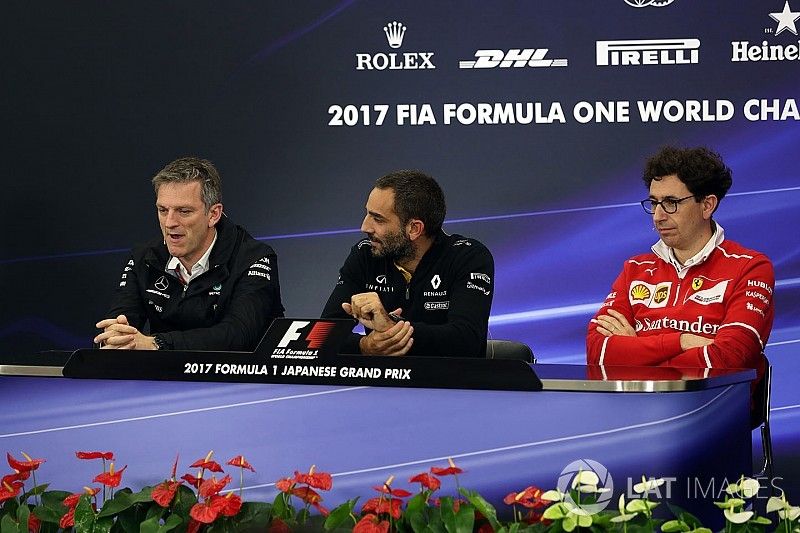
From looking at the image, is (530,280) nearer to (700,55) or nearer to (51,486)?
(700,55)

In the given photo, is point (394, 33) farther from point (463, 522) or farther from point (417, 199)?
point (463, 522)

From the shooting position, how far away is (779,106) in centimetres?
470

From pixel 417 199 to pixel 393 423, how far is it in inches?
50.0

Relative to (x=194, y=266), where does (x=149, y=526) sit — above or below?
below

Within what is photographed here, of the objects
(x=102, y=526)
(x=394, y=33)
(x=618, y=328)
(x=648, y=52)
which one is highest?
(x=394, y=33)

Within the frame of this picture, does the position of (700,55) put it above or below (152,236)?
above

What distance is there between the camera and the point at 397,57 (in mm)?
4844

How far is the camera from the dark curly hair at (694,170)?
345 centimetres

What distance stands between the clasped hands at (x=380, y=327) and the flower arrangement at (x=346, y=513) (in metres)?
0.91

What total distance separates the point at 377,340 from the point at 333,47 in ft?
7.09

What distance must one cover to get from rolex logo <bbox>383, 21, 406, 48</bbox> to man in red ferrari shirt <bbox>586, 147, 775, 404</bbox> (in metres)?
1.65

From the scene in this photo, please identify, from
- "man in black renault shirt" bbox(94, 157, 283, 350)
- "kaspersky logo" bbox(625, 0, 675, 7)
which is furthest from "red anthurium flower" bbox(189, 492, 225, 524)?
"kaspersky logo" bbox(625, 0, 675, 7)

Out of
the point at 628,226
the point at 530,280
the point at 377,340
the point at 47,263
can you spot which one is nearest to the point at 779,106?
the point at 628,226

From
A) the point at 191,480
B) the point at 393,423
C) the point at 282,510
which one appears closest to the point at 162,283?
the point at 393,423
